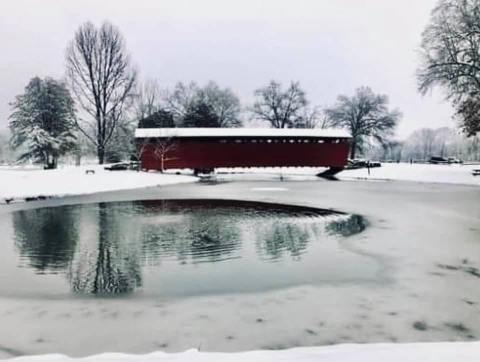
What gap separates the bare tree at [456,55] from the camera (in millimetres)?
25578

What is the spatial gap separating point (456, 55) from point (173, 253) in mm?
26760

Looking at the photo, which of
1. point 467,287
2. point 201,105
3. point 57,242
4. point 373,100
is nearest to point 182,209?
point 57,242

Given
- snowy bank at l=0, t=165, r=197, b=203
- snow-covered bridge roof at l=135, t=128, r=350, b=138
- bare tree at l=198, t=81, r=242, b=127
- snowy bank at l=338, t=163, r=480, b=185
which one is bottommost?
snowy bank at l=0, t=165, r=197, b=203

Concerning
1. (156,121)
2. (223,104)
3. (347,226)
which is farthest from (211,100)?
(347,226)

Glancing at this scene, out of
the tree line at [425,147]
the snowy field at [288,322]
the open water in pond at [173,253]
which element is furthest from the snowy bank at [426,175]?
the tree line at [425,147]

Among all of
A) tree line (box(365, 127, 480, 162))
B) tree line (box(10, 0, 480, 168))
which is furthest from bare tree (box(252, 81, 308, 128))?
tree line (box(365, 127, 480, 162))

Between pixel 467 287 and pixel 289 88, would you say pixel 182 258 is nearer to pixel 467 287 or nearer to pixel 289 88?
pixel 467 287

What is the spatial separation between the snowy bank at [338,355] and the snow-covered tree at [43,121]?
135 ft

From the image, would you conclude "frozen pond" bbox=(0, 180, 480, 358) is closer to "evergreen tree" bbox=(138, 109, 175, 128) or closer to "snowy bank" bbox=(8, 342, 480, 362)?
"snowy bank" bbox=(8, 342, 480, 362)

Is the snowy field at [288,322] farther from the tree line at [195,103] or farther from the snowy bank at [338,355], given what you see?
the tree line at [195,103]

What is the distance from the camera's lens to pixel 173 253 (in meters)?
7.51

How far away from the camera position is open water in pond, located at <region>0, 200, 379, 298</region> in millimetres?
5746

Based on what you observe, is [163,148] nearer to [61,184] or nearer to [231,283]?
[61,184]

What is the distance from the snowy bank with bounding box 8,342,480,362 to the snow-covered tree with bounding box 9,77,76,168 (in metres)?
41.1
